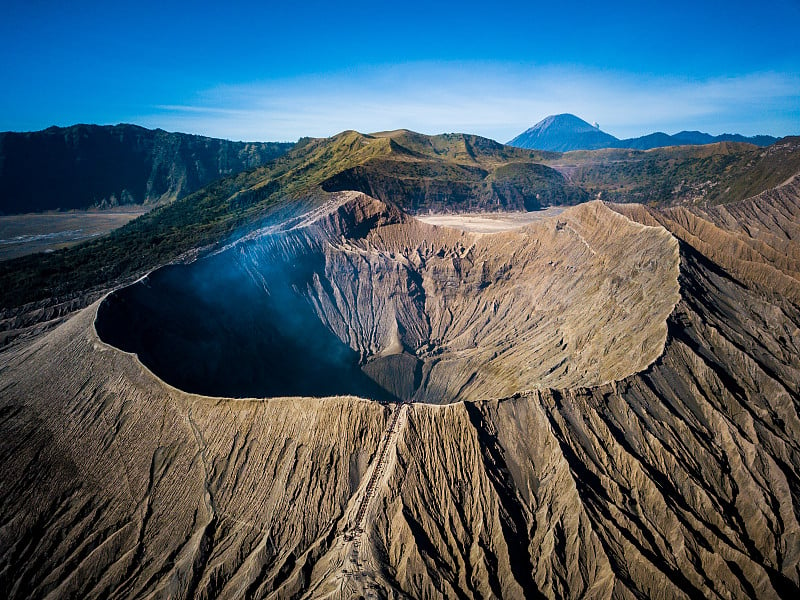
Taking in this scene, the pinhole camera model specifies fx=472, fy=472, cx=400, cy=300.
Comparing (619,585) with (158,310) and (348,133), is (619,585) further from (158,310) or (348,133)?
(348,133)

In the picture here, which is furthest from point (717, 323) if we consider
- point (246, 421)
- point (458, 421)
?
point (246, 421)

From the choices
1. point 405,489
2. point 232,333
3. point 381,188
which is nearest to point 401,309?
point 232,333

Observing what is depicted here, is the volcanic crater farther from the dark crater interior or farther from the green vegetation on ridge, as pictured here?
the green vegetation on ridge

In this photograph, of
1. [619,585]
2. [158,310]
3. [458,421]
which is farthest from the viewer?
[158,310]

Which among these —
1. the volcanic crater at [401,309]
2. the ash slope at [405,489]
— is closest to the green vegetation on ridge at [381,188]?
the volcanic crater at [401,309]

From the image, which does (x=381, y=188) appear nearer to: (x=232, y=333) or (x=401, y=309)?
(x=401, y=309)

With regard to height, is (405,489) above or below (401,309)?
above

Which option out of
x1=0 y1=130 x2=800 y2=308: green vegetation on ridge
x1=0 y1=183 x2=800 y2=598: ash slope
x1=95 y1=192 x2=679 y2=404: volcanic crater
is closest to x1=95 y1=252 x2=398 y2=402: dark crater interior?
x1=95 y1=192 x2=679 y2=404: volcanic crater
